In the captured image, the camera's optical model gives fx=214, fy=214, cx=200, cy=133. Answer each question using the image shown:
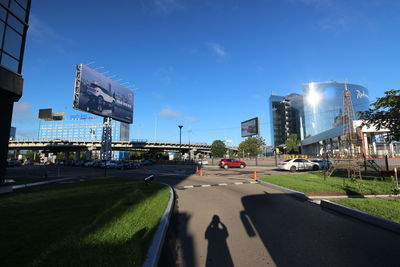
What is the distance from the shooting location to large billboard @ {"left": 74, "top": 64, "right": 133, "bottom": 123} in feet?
138

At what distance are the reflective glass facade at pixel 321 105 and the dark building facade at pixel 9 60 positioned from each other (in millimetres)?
115986

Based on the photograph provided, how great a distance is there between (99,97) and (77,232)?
47.0 metres

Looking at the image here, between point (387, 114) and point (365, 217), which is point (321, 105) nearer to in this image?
point (387, 114)

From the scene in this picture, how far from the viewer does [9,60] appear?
11.2 m

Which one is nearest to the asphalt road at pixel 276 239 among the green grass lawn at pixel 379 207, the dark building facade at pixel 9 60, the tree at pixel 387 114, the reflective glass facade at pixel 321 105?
the green grass lawn at pixel 379 207

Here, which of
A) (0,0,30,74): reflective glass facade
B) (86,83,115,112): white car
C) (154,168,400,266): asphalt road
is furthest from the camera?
(86,83,115,112): white car

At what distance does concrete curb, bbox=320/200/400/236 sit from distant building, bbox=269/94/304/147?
120 m

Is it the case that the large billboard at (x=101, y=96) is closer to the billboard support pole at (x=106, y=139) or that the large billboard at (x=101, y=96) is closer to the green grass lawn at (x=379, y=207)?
the billboard support pole at (x=106, y=139)

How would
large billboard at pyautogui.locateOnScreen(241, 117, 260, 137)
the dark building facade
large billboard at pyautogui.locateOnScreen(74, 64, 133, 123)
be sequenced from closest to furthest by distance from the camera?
the dark building facade → large billboard at pyautogui.locateOnScreen(74, 64, 133, 123) → large billboard at pyautogui.locateOnScreen(241, 117, 260, 137)

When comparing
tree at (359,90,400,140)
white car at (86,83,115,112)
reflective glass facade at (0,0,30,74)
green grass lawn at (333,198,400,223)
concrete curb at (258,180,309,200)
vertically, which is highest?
white car at (86,83,115,112)

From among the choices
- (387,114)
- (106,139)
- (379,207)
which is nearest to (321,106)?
(106,139)

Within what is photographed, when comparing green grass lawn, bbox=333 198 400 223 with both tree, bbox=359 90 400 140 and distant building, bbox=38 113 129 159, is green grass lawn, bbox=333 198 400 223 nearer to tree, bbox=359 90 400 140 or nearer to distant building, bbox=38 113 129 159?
tree, bbox=359 90 400 140

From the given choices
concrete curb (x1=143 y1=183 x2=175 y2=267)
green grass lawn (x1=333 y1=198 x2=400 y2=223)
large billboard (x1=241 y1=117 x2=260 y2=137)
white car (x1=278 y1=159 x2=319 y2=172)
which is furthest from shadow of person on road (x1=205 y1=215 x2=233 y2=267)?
large billboard (x1=241 y1=117 x2=260 y2=137)

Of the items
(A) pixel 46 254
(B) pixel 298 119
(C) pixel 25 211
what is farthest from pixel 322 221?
(B) pixel 298 119
